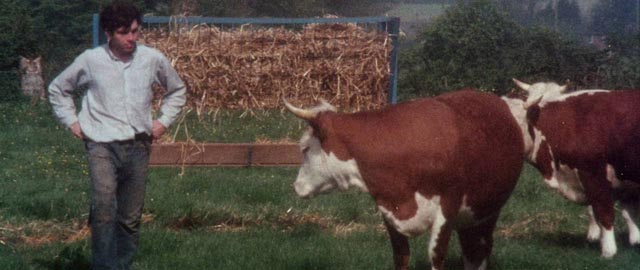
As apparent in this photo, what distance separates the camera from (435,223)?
742 centimetres

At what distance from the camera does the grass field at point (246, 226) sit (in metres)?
9.00

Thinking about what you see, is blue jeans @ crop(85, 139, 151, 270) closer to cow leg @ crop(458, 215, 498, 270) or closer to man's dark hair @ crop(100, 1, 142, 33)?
man's dark hair @ crop(100, 1, 142, 33)

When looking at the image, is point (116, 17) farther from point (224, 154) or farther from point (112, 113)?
point (224, 154)

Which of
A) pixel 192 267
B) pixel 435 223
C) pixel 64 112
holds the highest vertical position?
pixel 64 112

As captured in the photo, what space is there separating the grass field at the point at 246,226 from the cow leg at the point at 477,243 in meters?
0.53

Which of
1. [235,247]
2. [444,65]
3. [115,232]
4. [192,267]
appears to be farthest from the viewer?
[444,65]

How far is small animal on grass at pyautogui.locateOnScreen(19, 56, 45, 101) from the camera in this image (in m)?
24.0

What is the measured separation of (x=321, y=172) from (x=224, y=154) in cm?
563

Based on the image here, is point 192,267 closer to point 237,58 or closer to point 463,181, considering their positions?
point 463,181

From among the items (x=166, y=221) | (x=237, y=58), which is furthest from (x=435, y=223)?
(x=237, y=58)

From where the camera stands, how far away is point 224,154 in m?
13.1

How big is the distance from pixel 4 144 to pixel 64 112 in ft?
27.0

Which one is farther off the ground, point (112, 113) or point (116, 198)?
point (112, 113)

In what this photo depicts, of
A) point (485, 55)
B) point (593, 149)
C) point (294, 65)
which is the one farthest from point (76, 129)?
point (485, 55)
